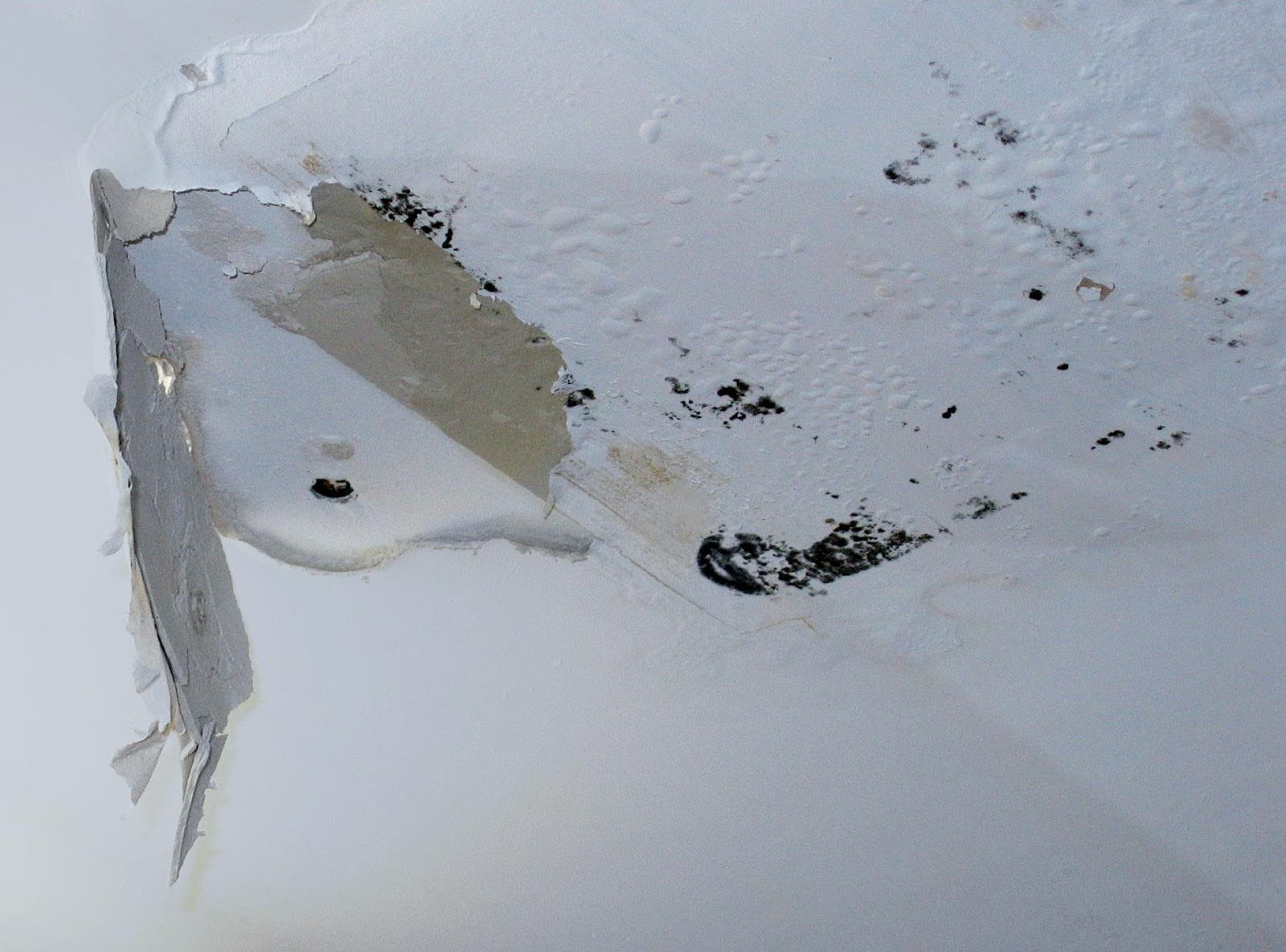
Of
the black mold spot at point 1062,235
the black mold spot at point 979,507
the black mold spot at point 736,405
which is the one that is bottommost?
the black mold spot at point 979,507

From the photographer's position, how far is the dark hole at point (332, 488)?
3.24ft

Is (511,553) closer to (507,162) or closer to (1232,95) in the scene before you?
(507,162)

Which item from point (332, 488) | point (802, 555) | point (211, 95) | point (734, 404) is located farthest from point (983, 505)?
point (211, 95)

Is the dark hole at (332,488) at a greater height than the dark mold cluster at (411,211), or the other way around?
the dark mold cluster at (411,211)

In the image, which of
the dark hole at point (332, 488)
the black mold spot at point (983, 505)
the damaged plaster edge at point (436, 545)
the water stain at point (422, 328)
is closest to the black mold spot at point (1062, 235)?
the black mold spot at point (983, 505)

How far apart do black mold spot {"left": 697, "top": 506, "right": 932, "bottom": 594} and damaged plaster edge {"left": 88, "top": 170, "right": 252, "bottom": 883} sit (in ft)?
1.90

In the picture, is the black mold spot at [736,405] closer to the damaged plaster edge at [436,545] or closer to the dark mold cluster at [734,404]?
the dark mold cluster at [734,404]

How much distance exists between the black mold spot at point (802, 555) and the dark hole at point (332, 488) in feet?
1.35

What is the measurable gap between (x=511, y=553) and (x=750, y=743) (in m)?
0.42

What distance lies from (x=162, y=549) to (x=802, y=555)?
722mm

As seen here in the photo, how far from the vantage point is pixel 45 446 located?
3.11 feet

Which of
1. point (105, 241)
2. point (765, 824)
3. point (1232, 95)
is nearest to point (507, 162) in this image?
point (105, 241)

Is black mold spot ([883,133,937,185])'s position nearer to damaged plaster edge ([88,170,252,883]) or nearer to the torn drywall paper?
the torn drywall paper

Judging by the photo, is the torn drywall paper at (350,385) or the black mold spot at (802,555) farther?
the black mold spot at (802,555)
